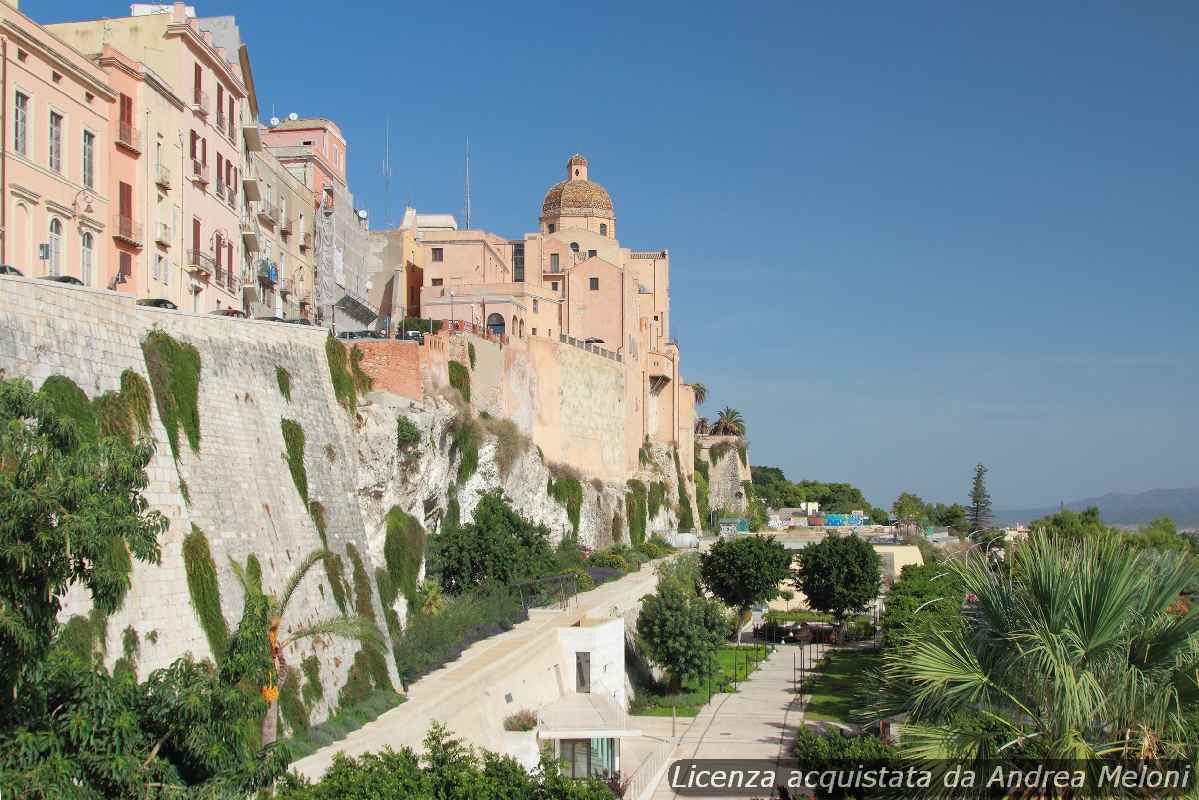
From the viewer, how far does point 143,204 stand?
2691 centimetres

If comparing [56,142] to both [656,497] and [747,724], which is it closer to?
[747,724]

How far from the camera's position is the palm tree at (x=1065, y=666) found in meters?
8.85

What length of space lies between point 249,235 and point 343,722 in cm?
1721

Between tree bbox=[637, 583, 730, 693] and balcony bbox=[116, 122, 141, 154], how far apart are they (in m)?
21.0

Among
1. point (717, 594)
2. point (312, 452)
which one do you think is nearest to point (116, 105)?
point (312, 452)

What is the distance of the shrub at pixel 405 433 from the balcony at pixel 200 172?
816 cm

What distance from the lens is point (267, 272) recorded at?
36.1 metres

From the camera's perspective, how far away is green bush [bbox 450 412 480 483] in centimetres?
3888

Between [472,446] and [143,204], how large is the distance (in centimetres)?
1558

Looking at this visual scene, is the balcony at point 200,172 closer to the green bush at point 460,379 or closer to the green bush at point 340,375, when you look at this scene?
the green bush at point 340,375

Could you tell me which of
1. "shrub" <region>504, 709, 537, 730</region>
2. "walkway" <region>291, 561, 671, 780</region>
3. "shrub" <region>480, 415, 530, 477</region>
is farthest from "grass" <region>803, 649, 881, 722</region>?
"shrub" <region>480, 415, 530, 477</region>

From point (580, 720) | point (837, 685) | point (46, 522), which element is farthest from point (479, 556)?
point (46, 522)

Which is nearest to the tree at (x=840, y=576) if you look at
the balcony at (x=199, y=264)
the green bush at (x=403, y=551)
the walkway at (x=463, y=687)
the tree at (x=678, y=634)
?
the tree at (x=678, y=634)

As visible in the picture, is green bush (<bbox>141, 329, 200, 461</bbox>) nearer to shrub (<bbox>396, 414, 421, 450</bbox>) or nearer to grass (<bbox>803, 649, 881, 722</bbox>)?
shrub (<bbox>396, 414, 421, 450</bbox>)
